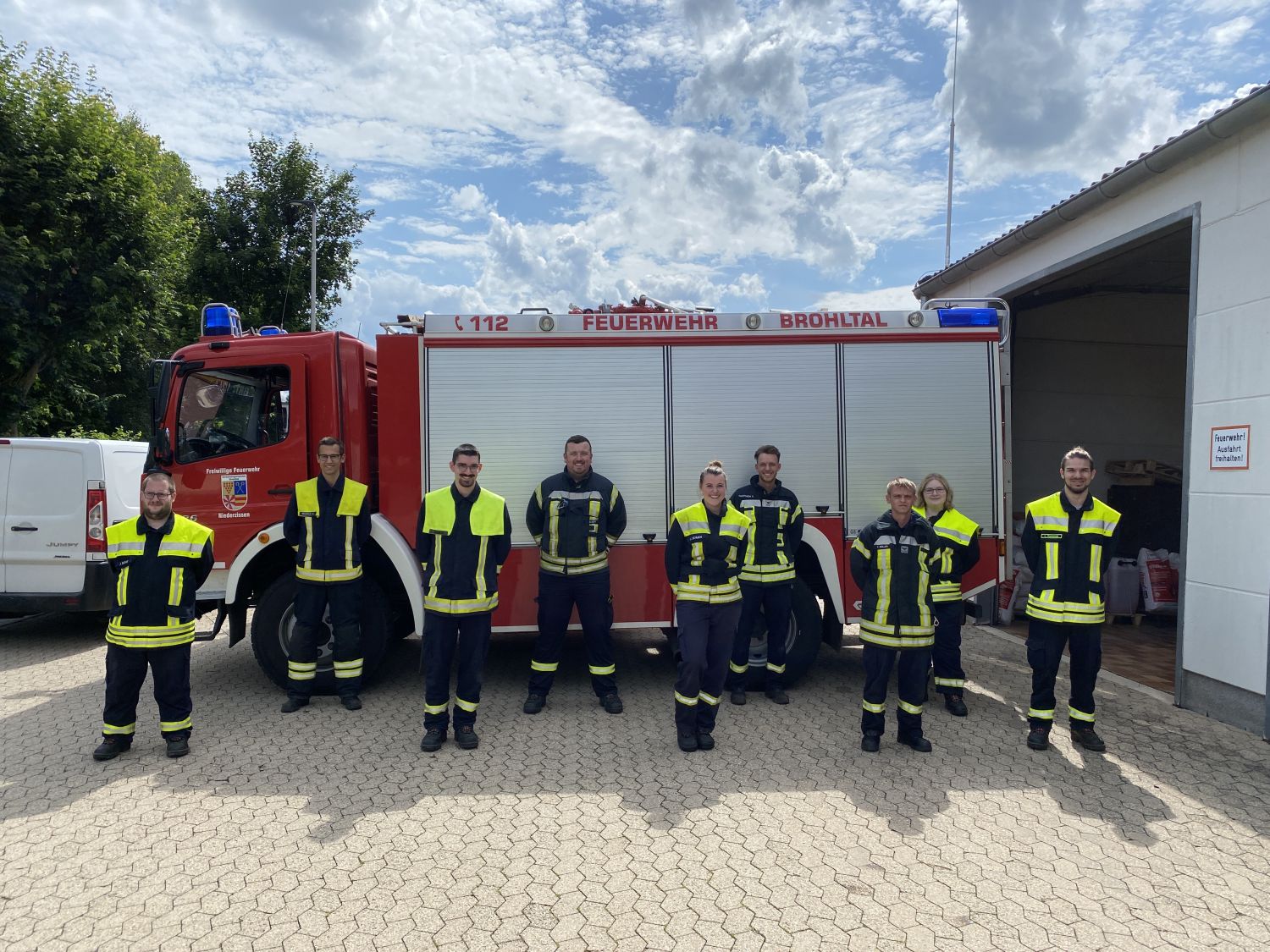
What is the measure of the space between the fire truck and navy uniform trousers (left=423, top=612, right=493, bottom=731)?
743mm

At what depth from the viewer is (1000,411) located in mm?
5934

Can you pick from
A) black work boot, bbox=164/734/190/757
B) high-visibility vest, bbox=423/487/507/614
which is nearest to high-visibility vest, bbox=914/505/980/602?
high-visibility vest, bbox=423/487/507/614

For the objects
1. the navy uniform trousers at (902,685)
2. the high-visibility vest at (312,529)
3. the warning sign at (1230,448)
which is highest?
the warning sign at (1230,448)

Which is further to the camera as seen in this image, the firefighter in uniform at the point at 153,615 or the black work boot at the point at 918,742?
the black work boot at the point at 918,742

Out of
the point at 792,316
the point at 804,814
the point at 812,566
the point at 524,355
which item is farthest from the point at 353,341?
the point at 804,814

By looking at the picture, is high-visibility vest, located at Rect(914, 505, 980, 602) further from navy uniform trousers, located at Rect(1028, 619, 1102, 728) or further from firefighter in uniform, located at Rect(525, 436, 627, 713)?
firefighter in uniform, located at Rect(525, 436, 627, 713)

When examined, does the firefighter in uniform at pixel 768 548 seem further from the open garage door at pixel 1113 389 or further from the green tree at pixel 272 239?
the green tree at pixel 272 239

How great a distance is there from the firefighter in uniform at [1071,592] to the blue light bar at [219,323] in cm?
569

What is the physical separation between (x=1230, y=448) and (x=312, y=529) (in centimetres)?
614

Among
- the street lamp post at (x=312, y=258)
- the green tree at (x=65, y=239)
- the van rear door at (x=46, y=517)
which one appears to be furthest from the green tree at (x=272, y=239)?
the van rear door at (x=46, y=517)

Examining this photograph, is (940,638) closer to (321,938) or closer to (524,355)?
(524,355)

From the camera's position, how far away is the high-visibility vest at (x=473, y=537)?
4805 mm

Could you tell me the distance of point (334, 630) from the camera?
543cm

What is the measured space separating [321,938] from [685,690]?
2.35 m
